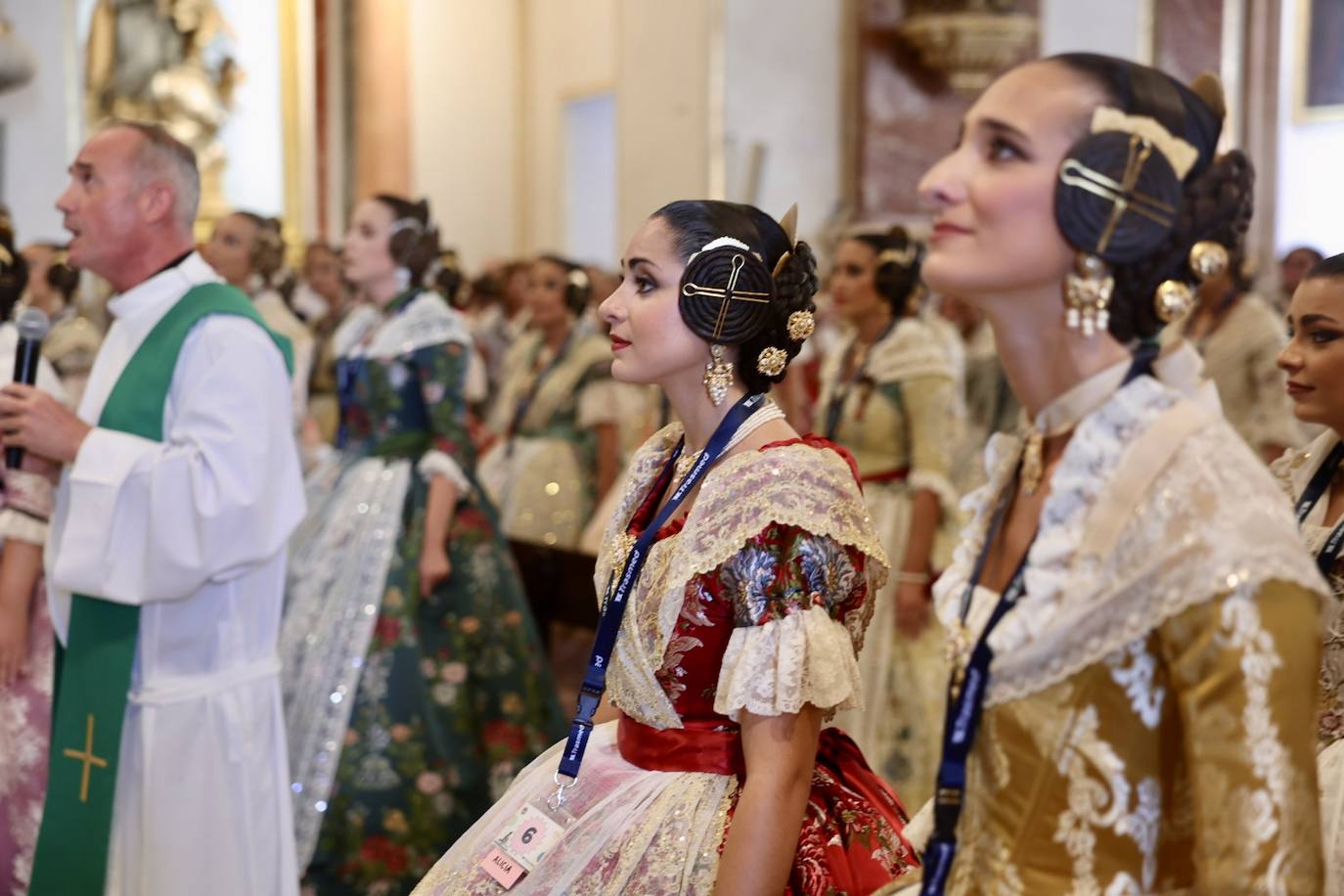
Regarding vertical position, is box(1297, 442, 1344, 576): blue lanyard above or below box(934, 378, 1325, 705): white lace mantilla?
below

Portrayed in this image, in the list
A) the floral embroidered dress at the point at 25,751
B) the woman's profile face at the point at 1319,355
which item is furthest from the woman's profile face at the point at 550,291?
the woman's profile face at the point at 1319,355

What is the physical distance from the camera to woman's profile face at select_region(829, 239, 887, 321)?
456 centimetres

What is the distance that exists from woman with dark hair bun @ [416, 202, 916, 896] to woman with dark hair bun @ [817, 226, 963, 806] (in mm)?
2194

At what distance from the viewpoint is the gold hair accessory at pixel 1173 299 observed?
4.61ft

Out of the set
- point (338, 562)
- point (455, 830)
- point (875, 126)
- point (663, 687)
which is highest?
point (875, 126)

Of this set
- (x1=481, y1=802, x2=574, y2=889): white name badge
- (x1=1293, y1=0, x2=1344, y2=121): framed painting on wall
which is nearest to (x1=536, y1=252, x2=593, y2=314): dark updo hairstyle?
(x1=481, y1=802, x2=574, y2=889): white name badge

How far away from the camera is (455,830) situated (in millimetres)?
4250

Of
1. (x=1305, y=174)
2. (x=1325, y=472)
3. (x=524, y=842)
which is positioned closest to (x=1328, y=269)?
(x=1325, y=472)

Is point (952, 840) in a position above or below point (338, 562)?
above

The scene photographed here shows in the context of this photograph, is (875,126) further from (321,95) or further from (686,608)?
(686,608)

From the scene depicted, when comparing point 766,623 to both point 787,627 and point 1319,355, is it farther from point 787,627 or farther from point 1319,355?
point 1319,355

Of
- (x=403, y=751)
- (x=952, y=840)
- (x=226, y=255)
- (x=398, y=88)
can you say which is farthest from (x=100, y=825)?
(x=398, y=88)

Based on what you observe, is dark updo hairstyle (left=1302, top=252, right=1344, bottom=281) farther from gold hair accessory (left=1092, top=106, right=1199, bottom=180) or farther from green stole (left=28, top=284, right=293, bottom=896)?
green stole (left=28, top=284, right=293, bottom=896)

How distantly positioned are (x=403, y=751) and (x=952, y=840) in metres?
2.91
